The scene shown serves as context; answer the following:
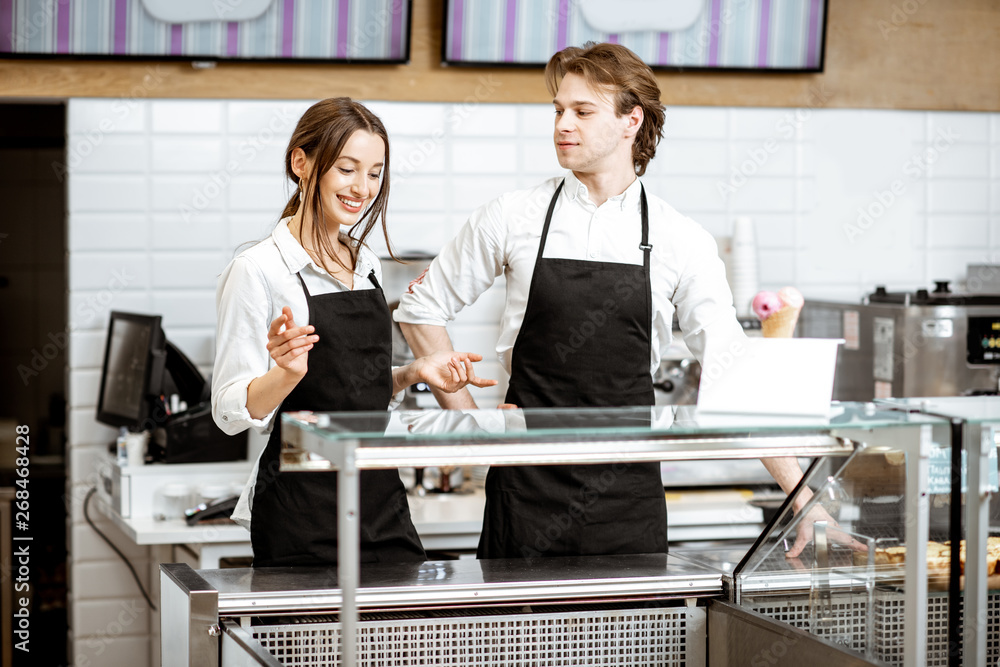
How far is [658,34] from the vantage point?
11.4 ft

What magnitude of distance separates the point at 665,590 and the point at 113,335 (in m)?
2.15

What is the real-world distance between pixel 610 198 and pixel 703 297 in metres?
0.26

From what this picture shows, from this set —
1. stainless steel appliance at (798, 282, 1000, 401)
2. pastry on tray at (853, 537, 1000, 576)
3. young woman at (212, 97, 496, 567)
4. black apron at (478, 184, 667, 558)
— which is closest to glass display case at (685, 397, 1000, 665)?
pastry on tray at (853, 537, 1000, 576)

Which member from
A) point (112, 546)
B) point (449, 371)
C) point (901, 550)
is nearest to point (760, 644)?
point (901, 550)

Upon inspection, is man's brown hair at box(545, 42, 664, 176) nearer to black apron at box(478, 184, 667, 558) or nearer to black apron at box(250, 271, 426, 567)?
black apron at box(478, 184, 667, 558)

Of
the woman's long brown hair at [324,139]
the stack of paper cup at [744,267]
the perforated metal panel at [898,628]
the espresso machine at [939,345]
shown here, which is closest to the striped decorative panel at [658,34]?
the stack of paper cup at [744,267]

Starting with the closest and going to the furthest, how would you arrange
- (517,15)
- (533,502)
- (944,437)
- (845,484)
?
(944,437), (845,484), (533,502), (517,15)

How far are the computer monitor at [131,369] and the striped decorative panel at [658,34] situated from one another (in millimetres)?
1227

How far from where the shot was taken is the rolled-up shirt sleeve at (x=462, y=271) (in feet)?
6.77

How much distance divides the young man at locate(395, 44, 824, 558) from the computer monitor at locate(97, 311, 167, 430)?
1123 mm

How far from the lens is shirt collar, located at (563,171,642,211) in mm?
2078

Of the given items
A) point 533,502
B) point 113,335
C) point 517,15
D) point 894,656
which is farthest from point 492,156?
point 894,656

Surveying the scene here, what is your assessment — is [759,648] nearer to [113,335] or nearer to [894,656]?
[894,656]

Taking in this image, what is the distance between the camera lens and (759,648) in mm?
1438
